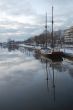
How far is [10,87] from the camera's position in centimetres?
1770

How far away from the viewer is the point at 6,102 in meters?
13.7

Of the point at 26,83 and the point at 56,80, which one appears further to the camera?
the point at 56,80

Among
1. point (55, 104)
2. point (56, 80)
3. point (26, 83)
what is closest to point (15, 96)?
point (55, 104)

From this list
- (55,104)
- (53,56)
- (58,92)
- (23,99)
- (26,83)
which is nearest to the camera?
(55,104)

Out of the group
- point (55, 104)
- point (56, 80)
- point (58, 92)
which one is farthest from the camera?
point (56, 80)

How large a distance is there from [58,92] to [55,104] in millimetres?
2646

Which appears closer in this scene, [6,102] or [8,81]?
[6,102]

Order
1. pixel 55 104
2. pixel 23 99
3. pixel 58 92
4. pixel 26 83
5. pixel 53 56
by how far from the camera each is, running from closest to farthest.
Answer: pixel 55 104
pixel 23 99
pixel 58 92
pixel 26 83
pixel 53 56

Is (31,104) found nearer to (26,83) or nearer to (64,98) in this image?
(64,98)

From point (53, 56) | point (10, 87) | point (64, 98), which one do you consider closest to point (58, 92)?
point (64, 98)

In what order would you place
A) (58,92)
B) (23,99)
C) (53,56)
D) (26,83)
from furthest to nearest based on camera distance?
(53,56)
(26,83)
(58,92)
(23,99)

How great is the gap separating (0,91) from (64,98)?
4.60m

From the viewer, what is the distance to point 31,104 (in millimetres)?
Answer: 13328

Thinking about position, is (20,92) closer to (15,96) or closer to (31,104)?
(15,96)
